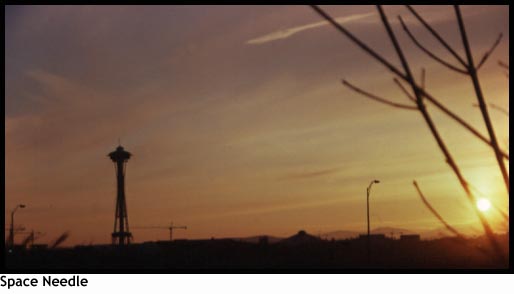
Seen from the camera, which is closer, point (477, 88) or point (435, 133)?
point (435, 133)

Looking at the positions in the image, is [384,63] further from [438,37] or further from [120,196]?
[120,196]

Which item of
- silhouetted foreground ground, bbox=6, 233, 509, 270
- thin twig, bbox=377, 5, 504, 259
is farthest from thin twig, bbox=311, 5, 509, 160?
silhouetted foreground ground, bbox=6, 233, 509, 270

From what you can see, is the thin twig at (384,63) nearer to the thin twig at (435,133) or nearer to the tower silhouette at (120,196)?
the thin twig at (435,133)

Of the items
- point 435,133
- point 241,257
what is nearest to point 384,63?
point 435,133

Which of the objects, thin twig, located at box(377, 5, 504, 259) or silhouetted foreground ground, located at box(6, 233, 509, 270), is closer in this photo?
thin twig, located at box(377, 5, 504, 259)

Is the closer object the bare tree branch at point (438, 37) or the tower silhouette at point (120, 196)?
the bare tree branch at point (438, 37)

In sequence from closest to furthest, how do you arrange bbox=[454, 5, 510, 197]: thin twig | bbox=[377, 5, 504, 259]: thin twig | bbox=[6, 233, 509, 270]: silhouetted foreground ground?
bbox=[377, 5, 504, 259]: thin twig
bbox=[454, 5, 510, 197]: thin twig
bbox=[6, 233, 509, 270]: silhouetted foreground ground

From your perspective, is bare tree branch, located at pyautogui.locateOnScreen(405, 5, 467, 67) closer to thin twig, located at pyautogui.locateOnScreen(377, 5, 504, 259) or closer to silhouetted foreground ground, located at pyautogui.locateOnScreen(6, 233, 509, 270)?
thin twig, located at pyautogui.locateOnScreen(377, 5, 504, 259)

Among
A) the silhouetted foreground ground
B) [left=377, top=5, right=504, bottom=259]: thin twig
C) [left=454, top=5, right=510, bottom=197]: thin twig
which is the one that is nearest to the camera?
[left=377, top=5, right=504, bottom=259]: thin twig

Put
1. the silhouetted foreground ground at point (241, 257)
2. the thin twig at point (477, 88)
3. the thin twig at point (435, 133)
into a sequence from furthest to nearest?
the silhouetted foreground ground at point (241, 257) < the thin twig at point (477, 88) < the thin twig at point (435, 133)

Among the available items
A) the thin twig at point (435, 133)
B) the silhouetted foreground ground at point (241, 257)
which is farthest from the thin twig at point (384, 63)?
the silhouetted foreground ground at point (241, 257)

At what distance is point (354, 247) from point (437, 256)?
756cm

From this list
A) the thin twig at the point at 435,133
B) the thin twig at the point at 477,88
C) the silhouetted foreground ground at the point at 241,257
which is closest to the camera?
the thin twig at the point at 435,133
